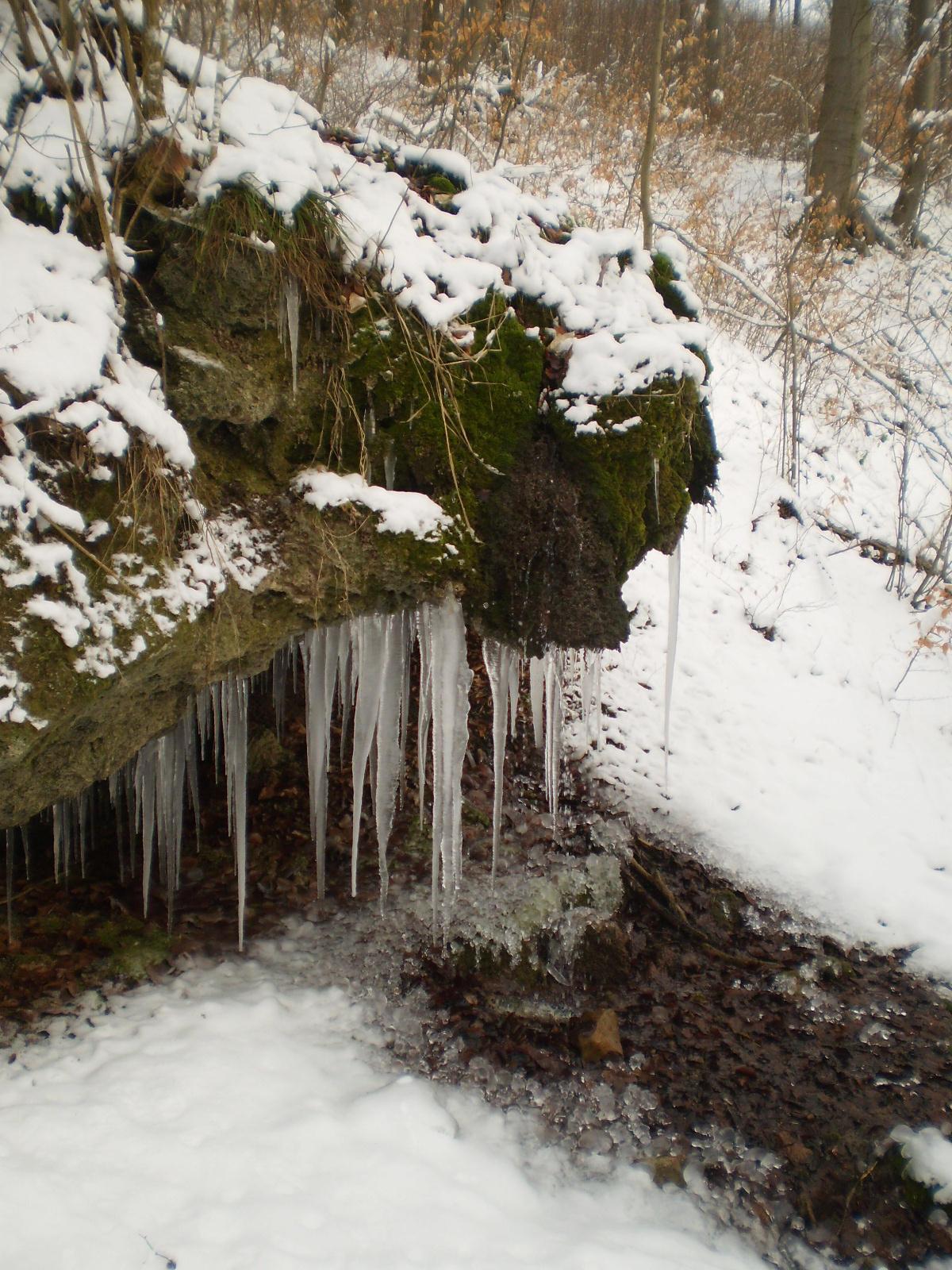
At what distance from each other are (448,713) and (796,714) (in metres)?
3.41

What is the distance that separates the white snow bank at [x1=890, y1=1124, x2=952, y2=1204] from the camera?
2498mm

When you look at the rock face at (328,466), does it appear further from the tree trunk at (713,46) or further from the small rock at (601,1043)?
the tree trunk at (713,46)

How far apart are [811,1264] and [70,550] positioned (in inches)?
128

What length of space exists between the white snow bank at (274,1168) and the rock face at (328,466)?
1.02 meters

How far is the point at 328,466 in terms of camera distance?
253cm

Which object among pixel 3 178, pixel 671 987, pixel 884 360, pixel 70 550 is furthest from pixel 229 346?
pixel 884 360

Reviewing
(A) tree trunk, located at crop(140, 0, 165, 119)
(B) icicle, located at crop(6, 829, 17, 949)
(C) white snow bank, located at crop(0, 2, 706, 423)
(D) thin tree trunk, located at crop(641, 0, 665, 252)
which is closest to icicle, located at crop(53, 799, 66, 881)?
(B) icicle, located at crop(6, 829, 17, 949)

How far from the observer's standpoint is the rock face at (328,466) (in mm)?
2068

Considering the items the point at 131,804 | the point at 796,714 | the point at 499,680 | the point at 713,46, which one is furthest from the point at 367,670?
the point at 713,46

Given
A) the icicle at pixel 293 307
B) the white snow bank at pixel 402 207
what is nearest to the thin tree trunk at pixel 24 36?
the white snow bank at pixel 402 207

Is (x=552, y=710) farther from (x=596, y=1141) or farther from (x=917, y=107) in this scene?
(x=917, y=107)

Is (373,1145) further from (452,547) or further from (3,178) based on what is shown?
(3,178)

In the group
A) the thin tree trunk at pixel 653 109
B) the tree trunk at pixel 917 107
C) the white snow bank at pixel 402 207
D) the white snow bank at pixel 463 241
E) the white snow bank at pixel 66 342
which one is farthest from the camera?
the tree trunk at pixel 917 107

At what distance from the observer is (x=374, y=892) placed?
3799mm
